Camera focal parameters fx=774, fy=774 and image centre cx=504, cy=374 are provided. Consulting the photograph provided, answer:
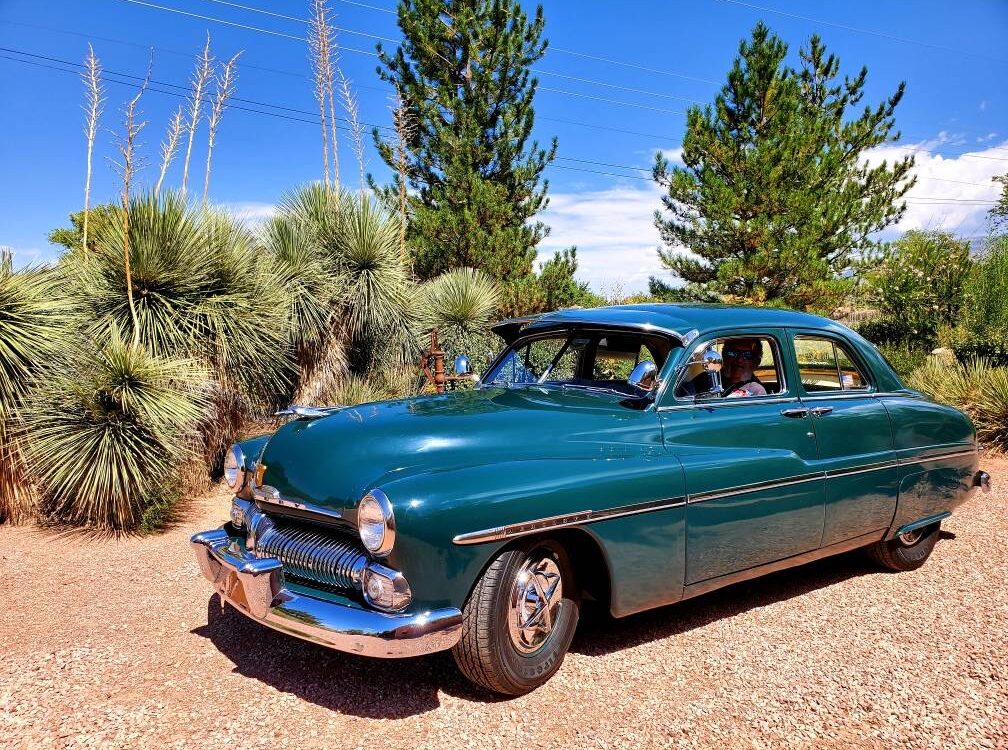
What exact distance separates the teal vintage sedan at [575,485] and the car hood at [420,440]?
0.01 m

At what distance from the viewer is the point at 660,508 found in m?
3.55

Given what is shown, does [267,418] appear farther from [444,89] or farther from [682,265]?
[682,265]

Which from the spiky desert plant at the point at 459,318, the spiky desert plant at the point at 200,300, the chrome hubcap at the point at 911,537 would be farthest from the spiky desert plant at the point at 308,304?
the chrome hubcap at the point at 911,537

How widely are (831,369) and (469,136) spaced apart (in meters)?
15.1

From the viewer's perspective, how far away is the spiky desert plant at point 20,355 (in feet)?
21.1

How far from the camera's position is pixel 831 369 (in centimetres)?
487

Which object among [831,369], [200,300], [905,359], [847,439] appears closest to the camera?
[847,439]

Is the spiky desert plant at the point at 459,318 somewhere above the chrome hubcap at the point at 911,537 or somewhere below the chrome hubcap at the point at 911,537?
above

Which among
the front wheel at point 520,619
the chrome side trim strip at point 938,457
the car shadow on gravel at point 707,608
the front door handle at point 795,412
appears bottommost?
the car shadow on gravel at point 707,608

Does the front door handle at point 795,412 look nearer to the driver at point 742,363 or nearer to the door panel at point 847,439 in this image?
the door panel at point 847,439

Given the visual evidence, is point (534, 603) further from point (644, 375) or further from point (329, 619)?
point (644, 375)

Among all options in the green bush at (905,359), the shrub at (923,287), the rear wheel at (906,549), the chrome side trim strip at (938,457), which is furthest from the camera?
the shrub at (923,287)

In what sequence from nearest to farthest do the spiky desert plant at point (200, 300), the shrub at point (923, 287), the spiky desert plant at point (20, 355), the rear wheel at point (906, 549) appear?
the rear wheel at point (906, 549), the spiky desert plant at point (20, 355), the spiky desert plant at point (200, 300), the shrub at point (923, 287)

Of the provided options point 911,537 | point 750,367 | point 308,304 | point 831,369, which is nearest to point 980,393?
point 911,537
